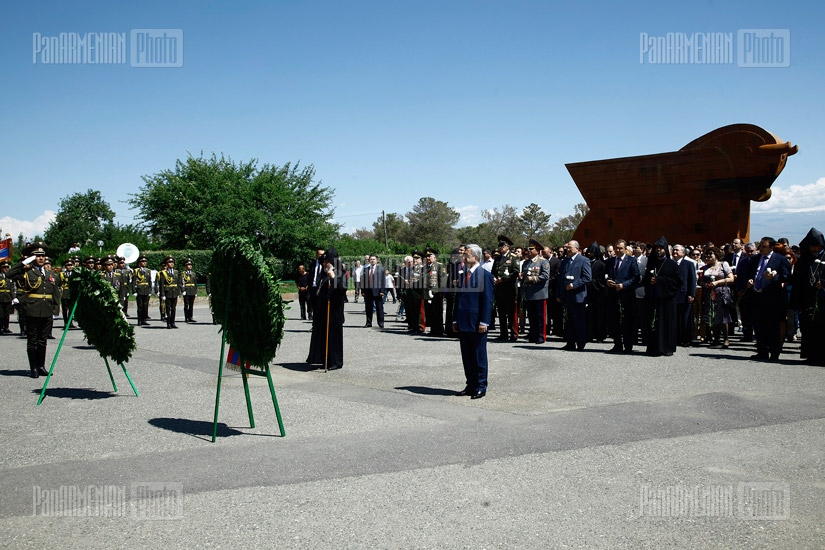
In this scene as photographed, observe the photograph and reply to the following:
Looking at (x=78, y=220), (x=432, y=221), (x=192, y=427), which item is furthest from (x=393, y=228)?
(x=192, y=427)

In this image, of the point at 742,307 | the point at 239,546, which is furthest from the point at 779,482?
the point at 742,307

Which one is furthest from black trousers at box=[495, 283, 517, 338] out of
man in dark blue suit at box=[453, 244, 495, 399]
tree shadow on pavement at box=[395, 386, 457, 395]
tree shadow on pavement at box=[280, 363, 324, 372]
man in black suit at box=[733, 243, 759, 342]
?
man in dark blue suit at box=[453, 244, 495, 399]

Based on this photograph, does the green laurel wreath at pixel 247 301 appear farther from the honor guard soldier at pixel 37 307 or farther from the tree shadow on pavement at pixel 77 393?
the honor guard soldier at pixel 37 307

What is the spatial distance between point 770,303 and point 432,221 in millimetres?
78225

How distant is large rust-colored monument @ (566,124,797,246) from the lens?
65.3 feet

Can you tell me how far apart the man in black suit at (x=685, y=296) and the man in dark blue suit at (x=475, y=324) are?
534 centimetres

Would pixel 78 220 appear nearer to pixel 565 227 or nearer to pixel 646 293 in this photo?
pixel 565 227

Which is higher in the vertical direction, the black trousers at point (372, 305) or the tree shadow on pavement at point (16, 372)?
the black trousers at point (372, 305)

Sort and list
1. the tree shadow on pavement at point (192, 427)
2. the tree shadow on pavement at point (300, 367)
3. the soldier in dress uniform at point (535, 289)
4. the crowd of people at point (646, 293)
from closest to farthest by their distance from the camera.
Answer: the tree shadow on pavement at point (192, 427) < the tree shadow on pavement at point (300, 367) < the crowd of people at point (646, 293) < the soldier in dress uniform at point (535, 289)

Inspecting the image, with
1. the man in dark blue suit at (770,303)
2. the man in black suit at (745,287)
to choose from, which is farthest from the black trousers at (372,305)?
the man in dark blue suit at (770,303)

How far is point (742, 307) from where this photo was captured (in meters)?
14.8

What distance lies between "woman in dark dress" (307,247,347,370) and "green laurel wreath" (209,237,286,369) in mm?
3931

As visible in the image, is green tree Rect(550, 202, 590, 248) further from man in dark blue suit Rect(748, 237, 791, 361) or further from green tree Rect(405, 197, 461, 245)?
man in dark blue suit Rect(748, 237, 791, 361)

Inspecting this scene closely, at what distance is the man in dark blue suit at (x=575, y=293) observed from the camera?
1385 cm
